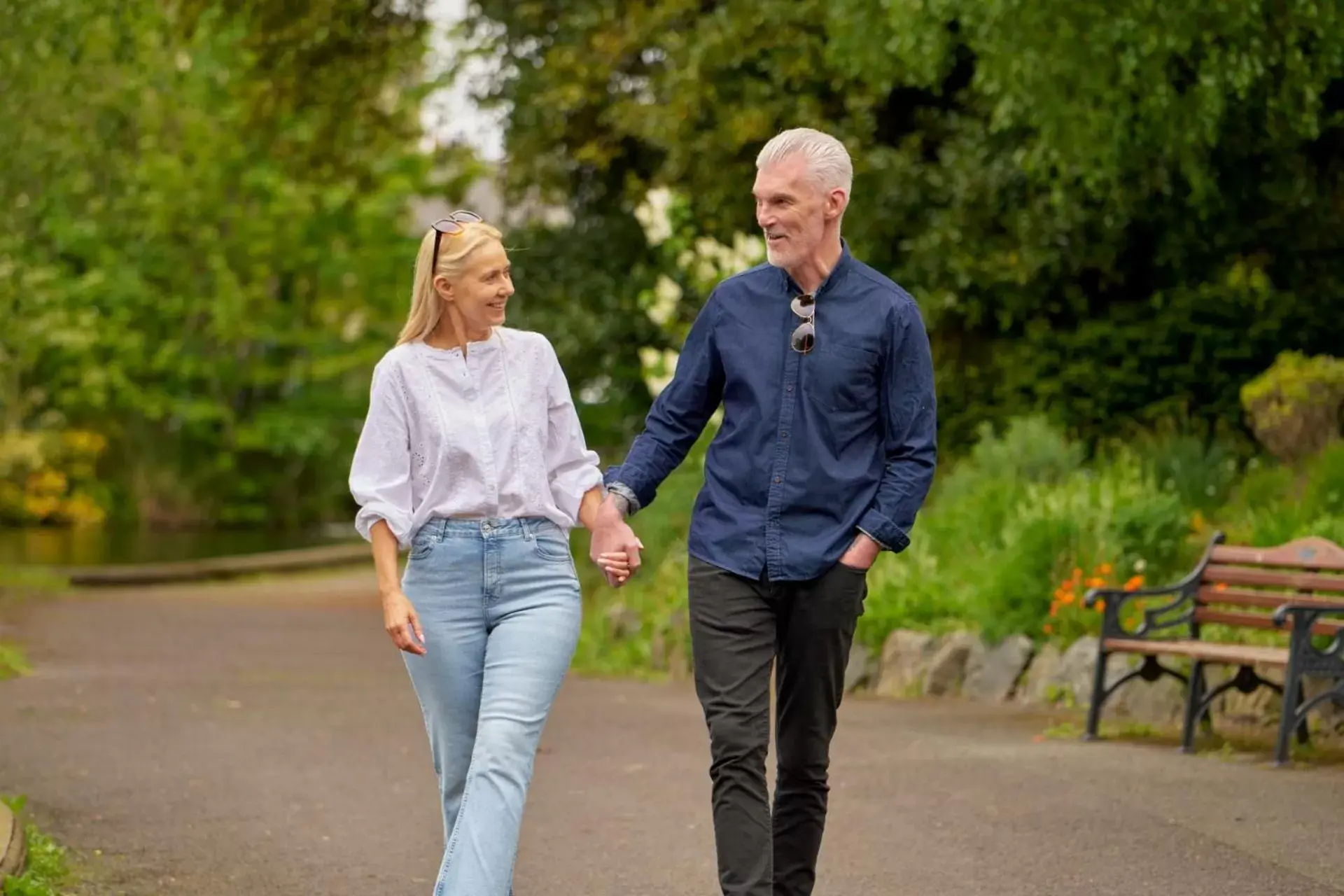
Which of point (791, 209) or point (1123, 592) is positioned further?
point (1123, 592)

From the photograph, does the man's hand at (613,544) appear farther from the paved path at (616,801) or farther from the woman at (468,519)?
the paved path at (616,801)

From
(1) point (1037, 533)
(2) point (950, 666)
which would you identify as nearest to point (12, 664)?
(2) point (950, 666)

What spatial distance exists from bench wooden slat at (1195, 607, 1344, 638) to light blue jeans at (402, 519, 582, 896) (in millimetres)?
5276

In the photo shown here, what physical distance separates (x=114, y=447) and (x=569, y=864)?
3528cm

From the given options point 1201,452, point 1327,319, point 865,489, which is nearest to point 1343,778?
point 865,489

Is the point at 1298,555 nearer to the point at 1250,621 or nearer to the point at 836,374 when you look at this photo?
the point at 1250,621

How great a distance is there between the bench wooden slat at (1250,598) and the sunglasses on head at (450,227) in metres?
5.74

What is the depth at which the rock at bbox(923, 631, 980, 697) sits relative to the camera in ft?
43.3

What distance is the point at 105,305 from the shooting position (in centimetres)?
3966

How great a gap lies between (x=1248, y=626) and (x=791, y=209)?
5923 millimetres

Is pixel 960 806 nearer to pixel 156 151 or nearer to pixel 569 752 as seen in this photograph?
pixel 569 752

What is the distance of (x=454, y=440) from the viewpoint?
525 centimetres

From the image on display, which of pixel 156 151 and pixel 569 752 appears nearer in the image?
pixel 569 752

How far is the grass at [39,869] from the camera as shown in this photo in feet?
21.4
